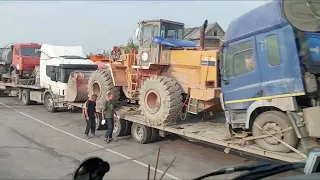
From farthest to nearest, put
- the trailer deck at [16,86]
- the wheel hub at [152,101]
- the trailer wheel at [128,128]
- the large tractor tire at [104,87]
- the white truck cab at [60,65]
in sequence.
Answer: the trailer deck at [16,86] < the white truck cab at [60,65] < the large tractor tire at [104,87] < the trailer wheel at [128,128] < the wheel hub at [152,101]

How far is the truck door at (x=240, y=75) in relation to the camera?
7359 mm

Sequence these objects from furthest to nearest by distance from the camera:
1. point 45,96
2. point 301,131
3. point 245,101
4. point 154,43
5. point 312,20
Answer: point 45,96 < point 154,43 < point 245,101 < point 301,131 < point 312,20

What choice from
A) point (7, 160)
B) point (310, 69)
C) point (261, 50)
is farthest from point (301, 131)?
point (7, 160)

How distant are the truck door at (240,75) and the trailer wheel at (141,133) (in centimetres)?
297

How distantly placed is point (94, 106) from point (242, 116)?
5.31 metres

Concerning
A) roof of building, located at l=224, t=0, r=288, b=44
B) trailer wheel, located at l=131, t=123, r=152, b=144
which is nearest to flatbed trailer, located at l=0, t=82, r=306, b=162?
trailer wheel, located at l=131, t=123, r=152, b=144

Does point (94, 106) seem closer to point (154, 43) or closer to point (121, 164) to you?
point (154, 43)

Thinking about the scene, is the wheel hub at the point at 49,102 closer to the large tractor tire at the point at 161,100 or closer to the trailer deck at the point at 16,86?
the trailer deck at the point at 16,86

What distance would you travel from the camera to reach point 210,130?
8891mm

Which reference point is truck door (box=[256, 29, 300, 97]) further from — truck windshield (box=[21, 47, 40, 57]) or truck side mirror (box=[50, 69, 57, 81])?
truck windshield (box=[21, 47, 40, 57])

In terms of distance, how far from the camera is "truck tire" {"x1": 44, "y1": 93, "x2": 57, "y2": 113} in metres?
16.8

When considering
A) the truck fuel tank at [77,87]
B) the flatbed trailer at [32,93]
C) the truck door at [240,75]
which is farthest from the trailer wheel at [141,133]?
the flatbed trailer at [32,93]

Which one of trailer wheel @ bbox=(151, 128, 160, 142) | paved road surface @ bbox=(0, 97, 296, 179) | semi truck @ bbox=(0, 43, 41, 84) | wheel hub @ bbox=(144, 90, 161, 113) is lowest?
paved road surface @ bbox=(0, 97, 296, 179)

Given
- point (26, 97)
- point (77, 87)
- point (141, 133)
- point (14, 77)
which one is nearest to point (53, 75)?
point (77, 87)
